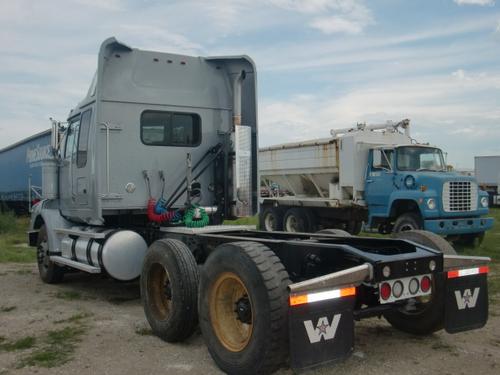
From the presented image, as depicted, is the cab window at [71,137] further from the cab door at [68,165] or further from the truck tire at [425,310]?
the truck tire at [425,310]

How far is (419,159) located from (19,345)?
10.9 metres

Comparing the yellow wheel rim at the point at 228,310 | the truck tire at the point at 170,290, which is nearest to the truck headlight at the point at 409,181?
the truck tire at the point at 170,290

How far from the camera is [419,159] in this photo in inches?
546

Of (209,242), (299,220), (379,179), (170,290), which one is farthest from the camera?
(299,220)

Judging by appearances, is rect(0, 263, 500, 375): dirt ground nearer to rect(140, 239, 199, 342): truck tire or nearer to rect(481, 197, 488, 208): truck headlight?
rect(140, 239, 199, 342): truck tire

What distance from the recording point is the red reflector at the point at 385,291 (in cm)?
435

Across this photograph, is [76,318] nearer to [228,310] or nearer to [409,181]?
[228,310]

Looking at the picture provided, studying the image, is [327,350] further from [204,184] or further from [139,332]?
[204,184]

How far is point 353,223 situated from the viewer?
15781mm

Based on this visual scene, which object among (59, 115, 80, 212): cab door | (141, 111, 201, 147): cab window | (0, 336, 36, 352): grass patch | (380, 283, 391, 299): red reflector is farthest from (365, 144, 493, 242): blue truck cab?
(0, 336, 36, 352): grass patch

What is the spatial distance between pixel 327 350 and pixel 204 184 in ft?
15.2

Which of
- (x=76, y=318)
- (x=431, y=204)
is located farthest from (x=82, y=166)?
(x=431, y=204)

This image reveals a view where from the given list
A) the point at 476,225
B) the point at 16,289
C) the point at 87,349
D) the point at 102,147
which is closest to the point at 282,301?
the point at 87,349

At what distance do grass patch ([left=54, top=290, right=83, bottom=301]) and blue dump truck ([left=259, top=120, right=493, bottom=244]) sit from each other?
783cm
